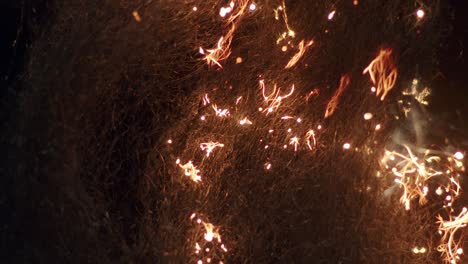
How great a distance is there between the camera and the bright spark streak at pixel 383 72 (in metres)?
4.79

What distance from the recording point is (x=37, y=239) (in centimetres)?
398

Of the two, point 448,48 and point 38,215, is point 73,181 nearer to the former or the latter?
point 38,215

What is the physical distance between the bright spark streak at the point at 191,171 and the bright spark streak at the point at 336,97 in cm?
90

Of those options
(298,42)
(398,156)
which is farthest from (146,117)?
(398,156)

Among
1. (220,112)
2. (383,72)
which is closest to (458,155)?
(383,72)

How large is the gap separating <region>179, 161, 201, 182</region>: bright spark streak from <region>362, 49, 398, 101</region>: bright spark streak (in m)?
1.24

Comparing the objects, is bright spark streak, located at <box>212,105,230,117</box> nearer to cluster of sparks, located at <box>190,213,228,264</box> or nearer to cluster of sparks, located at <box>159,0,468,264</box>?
cluster of sparks, located at <box>159,0,468,264</box>

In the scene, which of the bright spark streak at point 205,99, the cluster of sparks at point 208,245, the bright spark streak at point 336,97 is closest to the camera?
the cluster of sparks at point 208,245

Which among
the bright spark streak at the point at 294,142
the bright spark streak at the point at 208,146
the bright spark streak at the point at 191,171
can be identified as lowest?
the bright spark streak at the point at 191,171

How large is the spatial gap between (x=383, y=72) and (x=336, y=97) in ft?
1.13

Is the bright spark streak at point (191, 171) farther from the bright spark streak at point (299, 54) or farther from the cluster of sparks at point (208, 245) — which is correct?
the bright spark streak at point (299, 54)

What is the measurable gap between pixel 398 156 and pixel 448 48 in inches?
29.3

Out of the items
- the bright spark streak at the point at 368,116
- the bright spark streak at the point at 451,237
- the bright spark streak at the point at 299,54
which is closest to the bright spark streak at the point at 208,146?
the bright spark streak at the point at 299,54

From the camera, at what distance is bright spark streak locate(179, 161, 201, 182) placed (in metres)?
4.42
